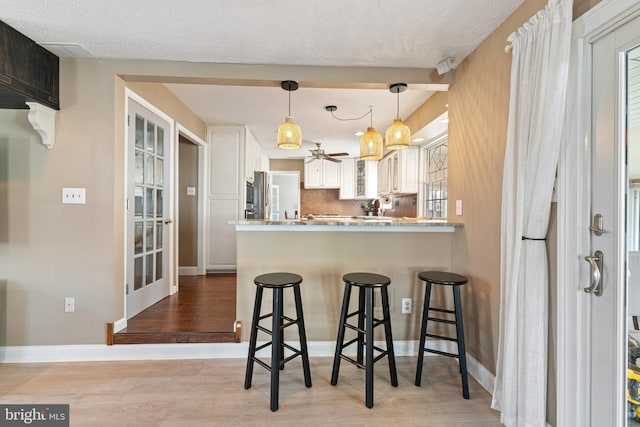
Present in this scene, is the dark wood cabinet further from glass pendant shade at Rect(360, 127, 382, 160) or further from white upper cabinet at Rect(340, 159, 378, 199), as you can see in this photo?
white upper cabinet at Rect(340, 159, 378, 199)

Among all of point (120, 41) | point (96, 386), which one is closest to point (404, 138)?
point (120, 41)

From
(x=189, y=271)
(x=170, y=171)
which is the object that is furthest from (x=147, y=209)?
(x=189, y=271)

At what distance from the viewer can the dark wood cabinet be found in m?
1.85

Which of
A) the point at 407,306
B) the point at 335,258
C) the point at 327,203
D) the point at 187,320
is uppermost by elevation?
the point at 327,203

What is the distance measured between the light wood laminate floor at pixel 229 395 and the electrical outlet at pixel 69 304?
39 centimetres

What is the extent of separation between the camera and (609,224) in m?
1.27

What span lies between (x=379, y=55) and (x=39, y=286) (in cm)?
308

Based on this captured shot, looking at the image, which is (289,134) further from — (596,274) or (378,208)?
(378,208)

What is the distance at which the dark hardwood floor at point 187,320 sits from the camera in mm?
2328

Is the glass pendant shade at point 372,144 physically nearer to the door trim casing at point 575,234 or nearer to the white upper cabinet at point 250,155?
the door trim casing at point 575,234

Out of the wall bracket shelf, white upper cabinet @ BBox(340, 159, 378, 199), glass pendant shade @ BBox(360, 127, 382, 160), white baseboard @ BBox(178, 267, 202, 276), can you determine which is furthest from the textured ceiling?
white upper cabinet @ BBox(340, 159, 378, 199)

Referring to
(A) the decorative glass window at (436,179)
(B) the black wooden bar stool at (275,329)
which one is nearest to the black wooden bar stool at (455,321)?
(B) the black wooden bar stool at (275,329)

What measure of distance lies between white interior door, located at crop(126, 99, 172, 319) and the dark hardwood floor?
0.59 ft

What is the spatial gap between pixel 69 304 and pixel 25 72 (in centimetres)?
165
